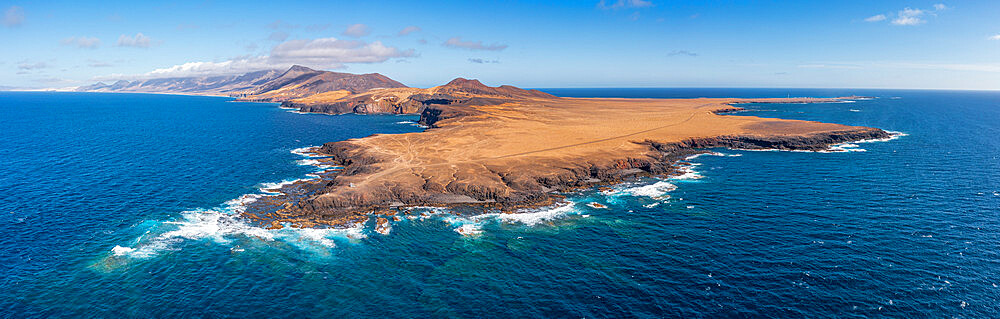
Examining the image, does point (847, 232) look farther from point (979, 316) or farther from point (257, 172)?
point (257, 172)

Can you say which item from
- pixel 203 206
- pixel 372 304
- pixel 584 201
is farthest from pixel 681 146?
pixel 203 206

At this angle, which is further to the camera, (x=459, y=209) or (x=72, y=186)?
(x=72, y=186)

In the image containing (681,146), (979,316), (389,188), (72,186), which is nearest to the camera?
(979,316)

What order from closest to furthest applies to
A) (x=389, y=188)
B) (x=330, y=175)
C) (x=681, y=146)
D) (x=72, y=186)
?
1. (x=389, y=188)
2. (x=72, y=186)
3. (x=330, y=175)
4. (x=681, y=146)

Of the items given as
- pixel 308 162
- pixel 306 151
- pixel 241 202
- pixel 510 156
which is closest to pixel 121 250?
pixel 241 202

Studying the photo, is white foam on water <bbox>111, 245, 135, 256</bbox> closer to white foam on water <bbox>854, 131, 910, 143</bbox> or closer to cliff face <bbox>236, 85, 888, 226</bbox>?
cliff face <bbox>236, 85, 888, 226</bbox>

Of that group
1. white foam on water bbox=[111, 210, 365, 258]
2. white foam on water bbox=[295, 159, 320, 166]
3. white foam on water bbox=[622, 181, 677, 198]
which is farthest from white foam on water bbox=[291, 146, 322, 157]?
white foam on water bbox=[622, 181, 677, 198]
